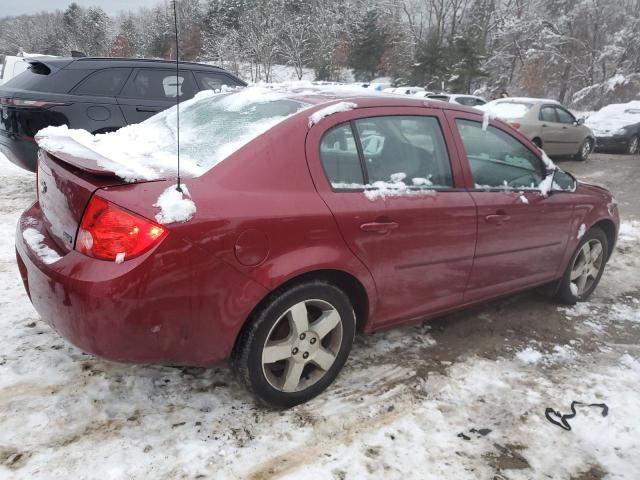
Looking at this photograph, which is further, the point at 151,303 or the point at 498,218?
the point at 498,218

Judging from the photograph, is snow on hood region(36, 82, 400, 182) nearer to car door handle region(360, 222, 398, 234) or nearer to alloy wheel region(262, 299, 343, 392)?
car door handle region(360, 222, 398, 234)

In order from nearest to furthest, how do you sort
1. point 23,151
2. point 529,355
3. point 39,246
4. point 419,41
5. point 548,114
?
point 39,246
point 529,355
point 23,151
point 548,114
point 419,41

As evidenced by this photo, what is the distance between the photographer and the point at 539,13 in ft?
123

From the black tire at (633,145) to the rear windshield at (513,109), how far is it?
4.98m

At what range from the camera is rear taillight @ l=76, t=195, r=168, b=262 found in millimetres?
2016

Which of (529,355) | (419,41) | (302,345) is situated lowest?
(529,355)

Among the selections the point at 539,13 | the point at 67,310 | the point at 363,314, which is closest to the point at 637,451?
the point at 363,314

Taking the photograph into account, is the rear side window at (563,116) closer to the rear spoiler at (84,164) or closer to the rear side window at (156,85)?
the rear side window at (156,85)

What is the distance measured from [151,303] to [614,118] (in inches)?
665

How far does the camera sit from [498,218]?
3.24 m

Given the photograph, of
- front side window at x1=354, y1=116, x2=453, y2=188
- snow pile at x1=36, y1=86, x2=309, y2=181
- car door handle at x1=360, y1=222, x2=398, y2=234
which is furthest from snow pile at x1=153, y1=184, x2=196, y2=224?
front side window at x1=354, y1=116, x2=453, y2=188

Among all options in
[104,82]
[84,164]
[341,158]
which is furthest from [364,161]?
[104,82]

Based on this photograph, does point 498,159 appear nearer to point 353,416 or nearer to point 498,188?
point 498,188

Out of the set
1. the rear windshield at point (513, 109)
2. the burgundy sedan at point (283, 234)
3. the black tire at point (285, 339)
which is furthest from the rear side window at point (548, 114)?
the black tire at point (285, 339)
